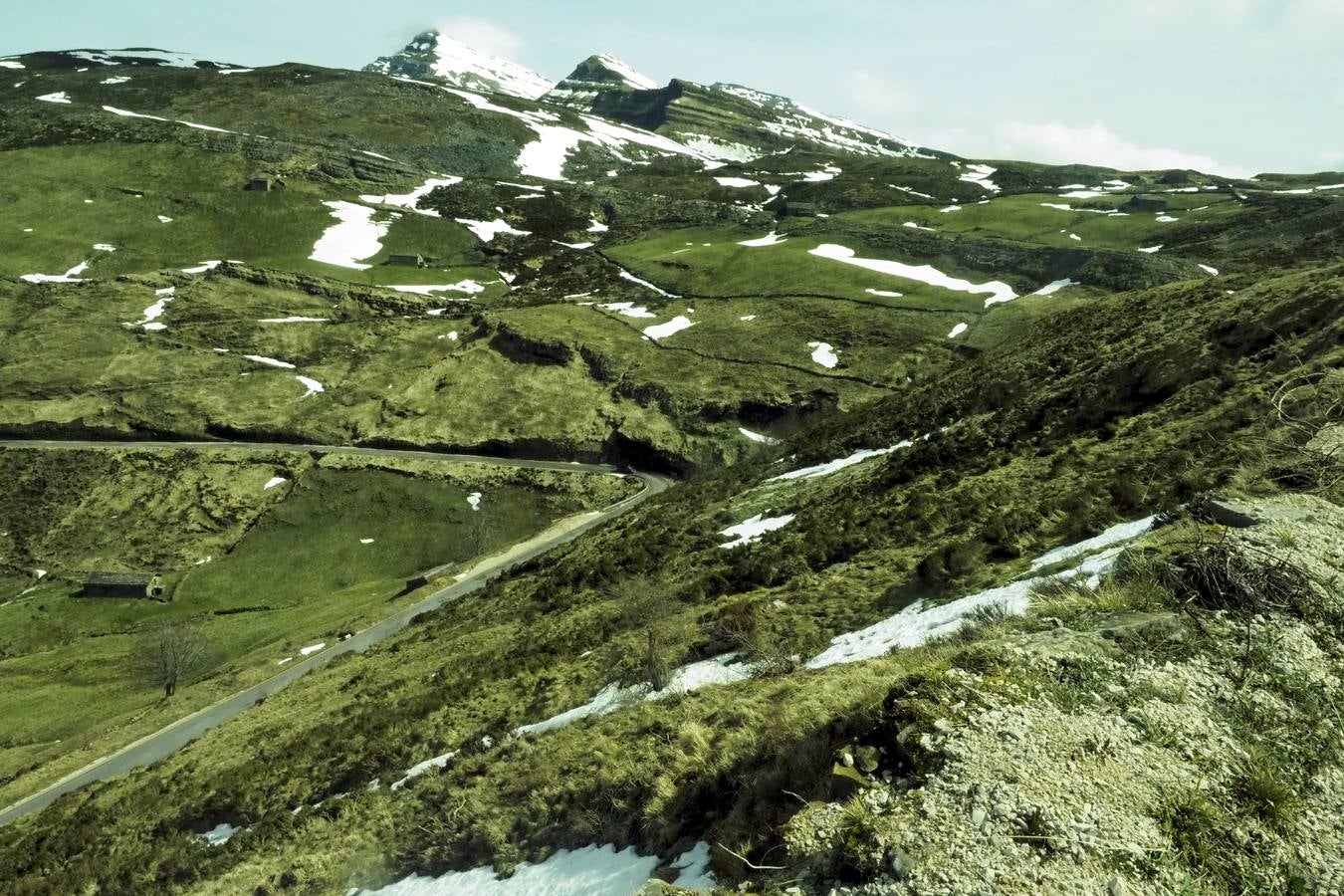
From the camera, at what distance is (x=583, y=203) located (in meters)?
166

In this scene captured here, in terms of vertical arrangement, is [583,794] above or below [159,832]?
above

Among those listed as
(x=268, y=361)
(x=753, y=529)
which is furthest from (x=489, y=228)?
(x=753, y=529)

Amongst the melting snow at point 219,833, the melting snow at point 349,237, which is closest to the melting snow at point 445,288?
the melting snow at point 349,237

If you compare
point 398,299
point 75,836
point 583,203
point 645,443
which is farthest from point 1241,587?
point 583,203

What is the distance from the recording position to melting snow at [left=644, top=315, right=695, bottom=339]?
9644cm

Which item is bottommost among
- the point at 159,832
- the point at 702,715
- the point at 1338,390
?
the point at 159,832

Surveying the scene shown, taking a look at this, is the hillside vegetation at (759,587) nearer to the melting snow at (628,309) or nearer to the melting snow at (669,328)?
the melting snow at (669,328)

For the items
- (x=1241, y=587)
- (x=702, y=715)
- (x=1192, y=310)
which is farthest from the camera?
(x=1192, y=310)

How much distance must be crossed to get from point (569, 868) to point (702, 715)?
3.20 m

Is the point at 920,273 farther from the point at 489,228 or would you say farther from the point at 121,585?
the point at 121,585

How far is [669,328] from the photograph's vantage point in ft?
A: 322

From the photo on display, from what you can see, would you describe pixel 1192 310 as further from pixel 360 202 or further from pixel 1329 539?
pixel 360 202

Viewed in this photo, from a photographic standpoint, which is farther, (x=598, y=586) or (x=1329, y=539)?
(x=598, y=586)

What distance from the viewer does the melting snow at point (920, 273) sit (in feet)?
296
